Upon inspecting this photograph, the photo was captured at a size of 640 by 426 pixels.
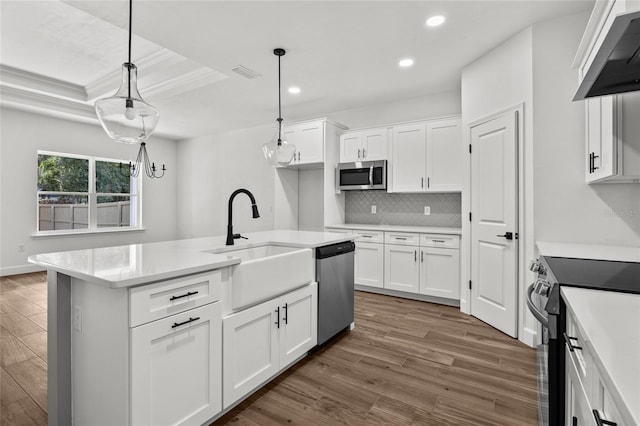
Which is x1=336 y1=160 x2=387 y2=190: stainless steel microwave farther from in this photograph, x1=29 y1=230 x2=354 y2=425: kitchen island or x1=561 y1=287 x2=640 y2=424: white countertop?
x1=561 y1=287 x2=640 y2=424: white countertop

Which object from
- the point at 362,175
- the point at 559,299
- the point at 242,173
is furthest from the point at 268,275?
the point at 242,173

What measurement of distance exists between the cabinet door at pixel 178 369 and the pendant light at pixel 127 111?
1.13 meters

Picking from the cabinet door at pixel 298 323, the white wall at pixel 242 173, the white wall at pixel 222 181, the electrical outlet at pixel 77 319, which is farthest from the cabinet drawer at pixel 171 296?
the white wall at pixel 222 181

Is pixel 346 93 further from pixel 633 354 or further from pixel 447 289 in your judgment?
pixel 633 354

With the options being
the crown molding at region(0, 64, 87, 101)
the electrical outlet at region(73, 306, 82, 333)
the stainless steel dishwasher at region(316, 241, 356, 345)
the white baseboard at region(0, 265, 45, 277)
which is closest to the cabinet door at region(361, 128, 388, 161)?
the stainless steel dishwasher at region(316, 241, 356, 345)

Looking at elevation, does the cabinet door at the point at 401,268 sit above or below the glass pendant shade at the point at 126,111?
below

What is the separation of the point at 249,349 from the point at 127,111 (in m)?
1.53

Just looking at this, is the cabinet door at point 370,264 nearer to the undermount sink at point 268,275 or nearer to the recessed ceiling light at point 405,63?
the undermount sink at point 268,275

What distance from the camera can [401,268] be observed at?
4125 millimetres

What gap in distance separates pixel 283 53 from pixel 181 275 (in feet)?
8.59

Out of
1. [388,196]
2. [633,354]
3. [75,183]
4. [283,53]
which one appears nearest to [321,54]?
[283,53]

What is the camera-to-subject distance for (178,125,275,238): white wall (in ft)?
20.3

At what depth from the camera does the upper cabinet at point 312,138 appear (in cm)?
470

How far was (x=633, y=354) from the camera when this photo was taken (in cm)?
70
